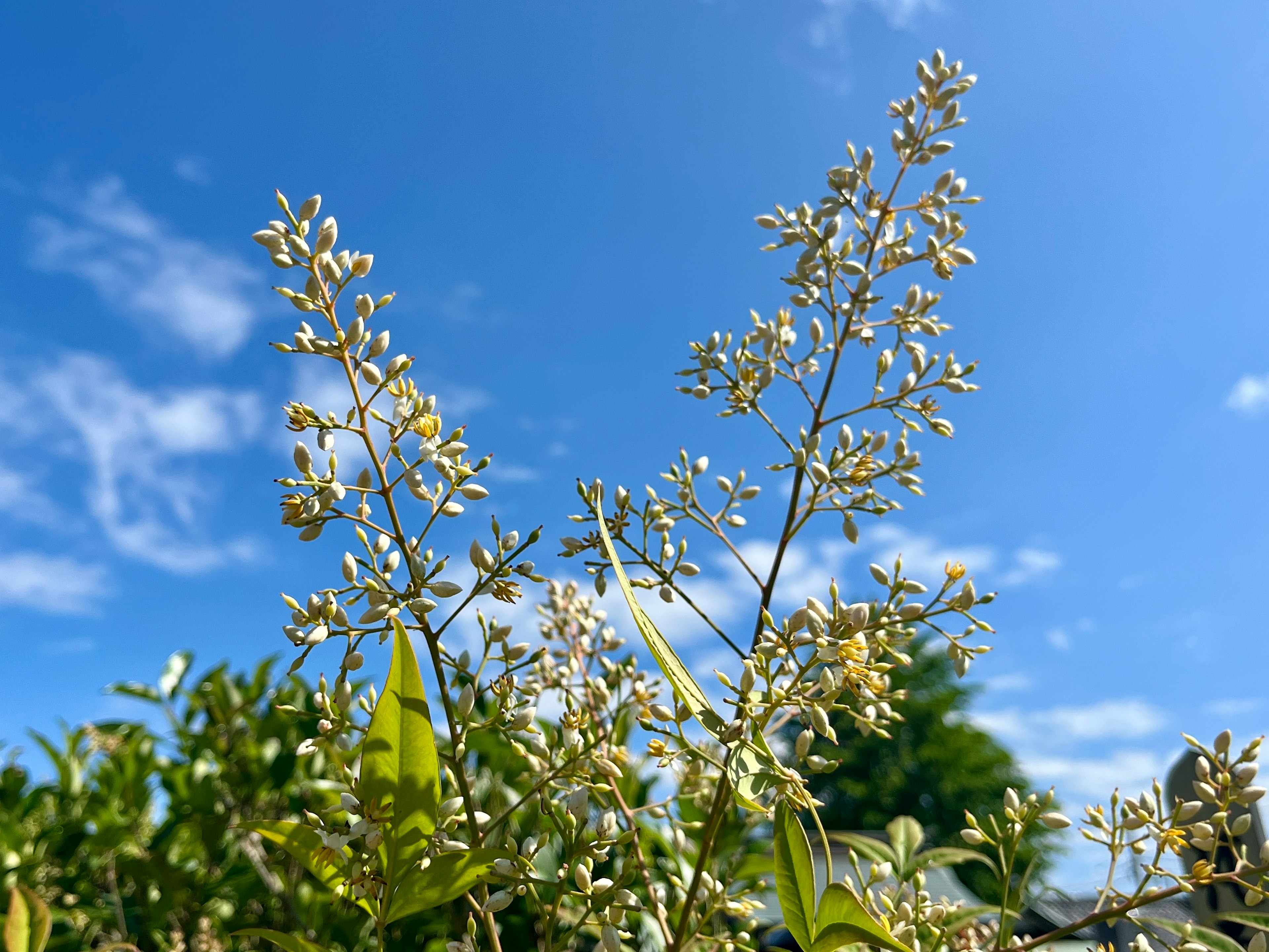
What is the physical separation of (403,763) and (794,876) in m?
0.40

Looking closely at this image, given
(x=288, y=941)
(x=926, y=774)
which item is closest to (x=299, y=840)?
(x=288, y=941)

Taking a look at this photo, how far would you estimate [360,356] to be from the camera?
90 cm

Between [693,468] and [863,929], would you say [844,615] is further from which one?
[693,468]

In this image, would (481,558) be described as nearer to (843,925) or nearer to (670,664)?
(670,664)

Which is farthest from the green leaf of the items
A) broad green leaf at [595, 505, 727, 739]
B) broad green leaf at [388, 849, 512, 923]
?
broad green leaf at [388, 849, 512, 923]

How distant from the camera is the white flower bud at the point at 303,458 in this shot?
0.85 meters

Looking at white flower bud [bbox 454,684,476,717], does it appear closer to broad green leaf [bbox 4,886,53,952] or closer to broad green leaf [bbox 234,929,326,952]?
broad green leaf [bbox 234,929,326,952]

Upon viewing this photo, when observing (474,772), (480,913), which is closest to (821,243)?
(480,913)

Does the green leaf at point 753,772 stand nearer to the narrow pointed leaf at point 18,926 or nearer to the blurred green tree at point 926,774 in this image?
the narrow pointed leaf at point 18,926

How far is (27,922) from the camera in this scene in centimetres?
68

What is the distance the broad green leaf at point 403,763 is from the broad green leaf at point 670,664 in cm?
20

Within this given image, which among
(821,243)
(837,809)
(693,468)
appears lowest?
(693,468)

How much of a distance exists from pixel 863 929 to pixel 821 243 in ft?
3.17

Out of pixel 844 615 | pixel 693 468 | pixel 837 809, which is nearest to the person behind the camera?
pixel 844 615
